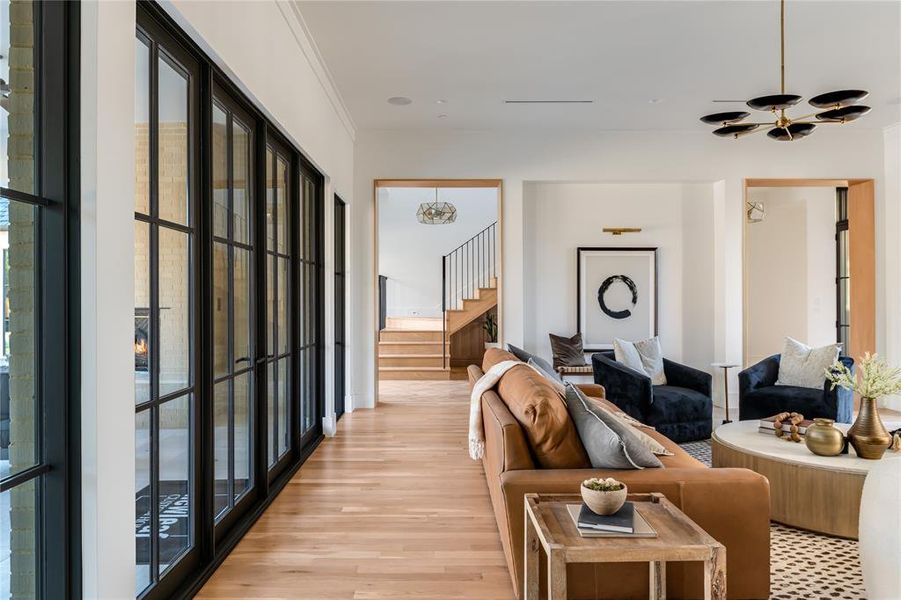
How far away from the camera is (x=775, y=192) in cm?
832

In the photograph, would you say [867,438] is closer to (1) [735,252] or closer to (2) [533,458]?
(2) [533,458]

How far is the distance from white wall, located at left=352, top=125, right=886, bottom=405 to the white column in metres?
4.74

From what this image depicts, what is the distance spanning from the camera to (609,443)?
2.36 m

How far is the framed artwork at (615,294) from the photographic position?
7355 millimetres

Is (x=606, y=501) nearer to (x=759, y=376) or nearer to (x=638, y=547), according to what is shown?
(x=638, y=547)

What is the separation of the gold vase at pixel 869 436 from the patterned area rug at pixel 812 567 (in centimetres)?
49

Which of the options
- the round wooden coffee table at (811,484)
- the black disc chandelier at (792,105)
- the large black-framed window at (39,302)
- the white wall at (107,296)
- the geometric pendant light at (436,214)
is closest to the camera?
the large black-framed window at (39,302)

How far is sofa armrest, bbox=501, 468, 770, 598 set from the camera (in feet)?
7.39

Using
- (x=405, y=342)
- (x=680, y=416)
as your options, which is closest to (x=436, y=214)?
(x=405, y=342)

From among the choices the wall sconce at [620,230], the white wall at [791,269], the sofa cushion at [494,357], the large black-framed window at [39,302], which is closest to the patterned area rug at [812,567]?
the sofa cushion at [494,357]

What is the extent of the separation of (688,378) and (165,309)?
4.58m

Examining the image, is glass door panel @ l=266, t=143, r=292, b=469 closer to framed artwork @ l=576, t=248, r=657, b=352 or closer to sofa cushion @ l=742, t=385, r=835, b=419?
sofa cushion @ l=742, t=385, r=835, b=419

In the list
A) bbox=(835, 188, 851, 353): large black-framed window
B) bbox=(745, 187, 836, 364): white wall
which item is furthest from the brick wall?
bbox=(835, 188, 851, 353): large black-framed window

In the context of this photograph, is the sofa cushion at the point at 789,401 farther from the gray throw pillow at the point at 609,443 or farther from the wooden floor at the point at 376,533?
the gray throw pillow at the point at 609,443
